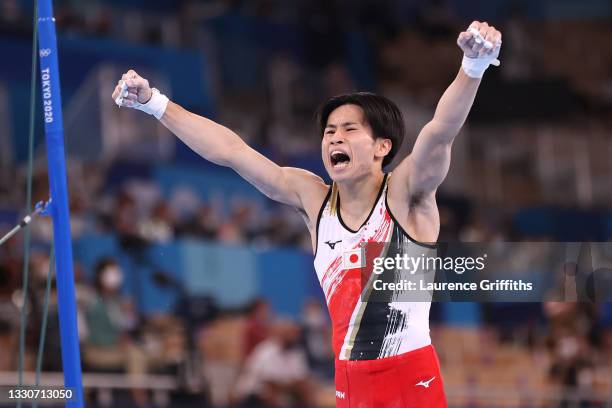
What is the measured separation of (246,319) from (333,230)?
7.63 metres

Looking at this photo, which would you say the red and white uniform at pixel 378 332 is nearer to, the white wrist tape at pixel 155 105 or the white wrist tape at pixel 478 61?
the white wrist tape at pixel 478 61

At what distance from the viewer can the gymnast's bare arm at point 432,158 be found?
5.11m

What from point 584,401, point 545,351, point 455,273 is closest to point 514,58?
point 545,351

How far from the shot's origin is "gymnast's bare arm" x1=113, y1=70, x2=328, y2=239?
5980 millimetres

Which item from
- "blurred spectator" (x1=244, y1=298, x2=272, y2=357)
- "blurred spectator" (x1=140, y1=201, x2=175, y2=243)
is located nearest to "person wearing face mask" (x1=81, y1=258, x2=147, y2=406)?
"blurred spectator" (x1=140, y1=201, x2=175, y2=243)

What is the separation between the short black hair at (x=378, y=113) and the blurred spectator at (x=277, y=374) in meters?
6.97

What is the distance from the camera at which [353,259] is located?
561cm

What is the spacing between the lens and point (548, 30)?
2469 centimetres

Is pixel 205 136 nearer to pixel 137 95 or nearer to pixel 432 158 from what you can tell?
pixel 137 95

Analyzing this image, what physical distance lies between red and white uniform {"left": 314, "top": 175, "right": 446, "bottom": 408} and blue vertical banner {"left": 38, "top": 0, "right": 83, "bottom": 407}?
1411mm

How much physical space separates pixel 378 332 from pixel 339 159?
0.96 m

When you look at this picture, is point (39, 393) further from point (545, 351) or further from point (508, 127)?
point (508, 127)

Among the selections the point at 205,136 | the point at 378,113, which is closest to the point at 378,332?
the point at 378,113

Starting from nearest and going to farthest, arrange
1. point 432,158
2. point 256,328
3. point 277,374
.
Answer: point 432,158 < point 277,374 < point 256,328
